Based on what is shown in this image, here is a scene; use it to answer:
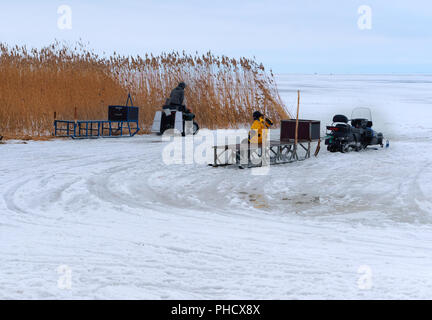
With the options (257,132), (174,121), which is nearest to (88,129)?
(174,121)

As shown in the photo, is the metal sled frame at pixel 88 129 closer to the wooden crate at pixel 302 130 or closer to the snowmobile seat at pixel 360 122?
the wooden crate at pixel 302 130

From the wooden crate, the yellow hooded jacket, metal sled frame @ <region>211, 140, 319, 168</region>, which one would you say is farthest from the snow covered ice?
the wooden crate

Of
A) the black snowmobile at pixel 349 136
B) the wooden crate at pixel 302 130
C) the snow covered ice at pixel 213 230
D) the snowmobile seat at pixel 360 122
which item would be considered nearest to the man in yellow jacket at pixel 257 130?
the snow covered ice at pixel 213 230

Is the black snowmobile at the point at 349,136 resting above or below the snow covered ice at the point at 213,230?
above

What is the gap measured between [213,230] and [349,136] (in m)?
6.79

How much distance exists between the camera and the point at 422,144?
42.2ft

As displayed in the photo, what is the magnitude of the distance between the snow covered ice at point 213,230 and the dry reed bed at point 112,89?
4641 mm

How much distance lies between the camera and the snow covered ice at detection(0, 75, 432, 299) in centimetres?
387

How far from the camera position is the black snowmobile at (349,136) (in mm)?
11469

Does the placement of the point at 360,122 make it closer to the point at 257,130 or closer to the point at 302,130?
the point at 302,130

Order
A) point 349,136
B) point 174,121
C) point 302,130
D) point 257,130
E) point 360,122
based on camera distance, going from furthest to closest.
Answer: point 174,121 < point 360,122 < point 349,136 < point 302,130 < point 257,130

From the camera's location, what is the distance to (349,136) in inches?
453
